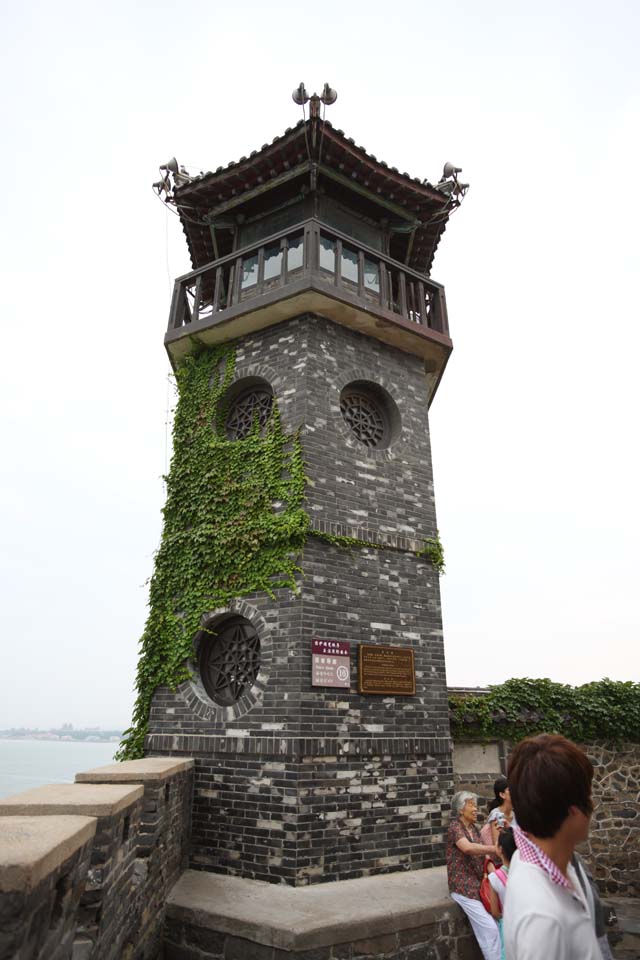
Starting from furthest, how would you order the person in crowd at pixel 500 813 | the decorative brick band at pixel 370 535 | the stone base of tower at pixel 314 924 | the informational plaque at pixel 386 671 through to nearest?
the decorative brick band at pixel 370 535, the informational plaque at pixel 386 671, the person in crowd at pixel 500 813, the stone base of tower at pixel 314 924

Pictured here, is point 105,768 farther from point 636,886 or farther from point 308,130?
point 308,130

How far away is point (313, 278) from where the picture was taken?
864 centimetres

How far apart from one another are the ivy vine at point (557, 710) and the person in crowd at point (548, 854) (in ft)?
23.6

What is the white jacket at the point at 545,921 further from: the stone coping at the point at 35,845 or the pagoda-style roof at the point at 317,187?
the pagoda-style roof at the point at 317,187

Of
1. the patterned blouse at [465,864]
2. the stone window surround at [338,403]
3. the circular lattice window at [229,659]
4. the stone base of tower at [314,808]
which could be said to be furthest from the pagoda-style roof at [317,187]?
the patterned blouse at [465,864]

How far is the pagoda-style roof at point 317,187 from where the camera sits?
9578mm

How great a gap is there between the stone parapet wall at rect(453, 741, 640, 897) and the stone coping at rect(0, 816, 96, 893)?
7.03 metres

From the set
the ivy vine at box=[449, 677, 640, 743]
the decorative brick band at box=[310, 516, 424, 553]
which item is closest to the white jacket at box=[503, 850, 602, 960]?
the decorative brick band at box=[310, 516, 424, 553]

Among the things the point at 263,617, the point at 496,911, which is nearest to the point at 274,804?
the point at 263,617

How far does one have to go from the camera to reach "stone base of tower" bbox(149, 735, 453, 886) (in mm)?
6480

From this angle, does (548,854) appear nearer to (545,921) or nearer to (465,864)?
(545,921)

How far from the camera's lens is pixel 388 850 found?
6.92 meters

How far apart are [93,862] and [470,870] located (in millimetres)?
A: 3526

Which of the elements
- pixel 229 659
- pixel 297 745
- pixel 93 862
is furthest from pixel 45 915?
pixel 229 659
